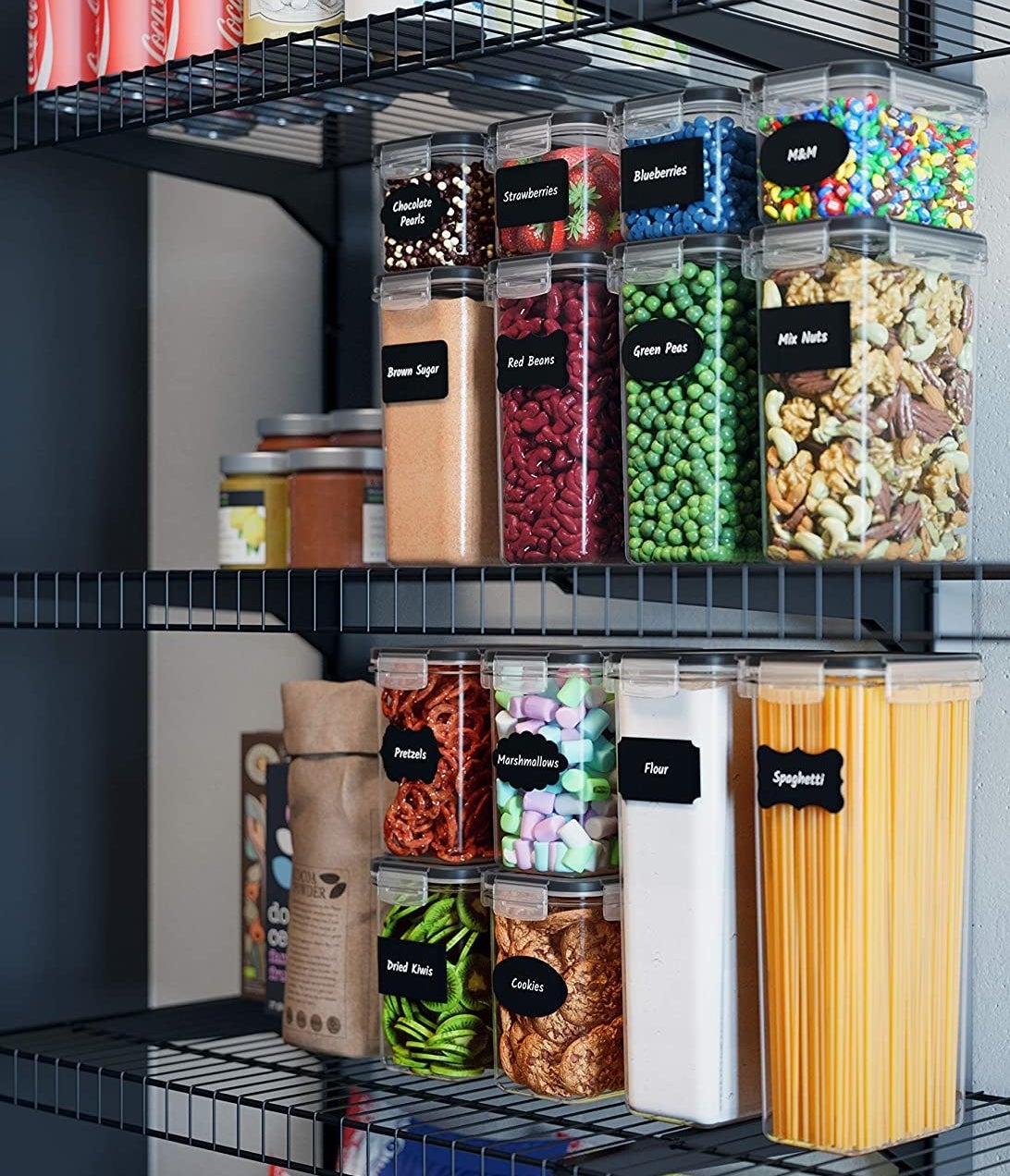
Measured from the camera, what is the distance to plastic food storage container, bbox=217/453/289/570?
1.69 m

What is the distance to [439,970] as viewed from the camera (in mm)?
1459

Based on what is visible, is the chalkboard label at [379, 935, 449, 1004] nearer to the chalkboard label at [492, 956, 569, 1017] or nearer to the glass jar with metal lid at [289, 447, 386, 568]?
the chalkboard label at [492, 956, 569, 1017]

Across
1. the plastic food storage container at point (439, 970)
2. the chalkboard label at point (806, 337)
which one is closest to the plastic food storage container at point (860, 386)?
the chalkboard label at point (806, 337)

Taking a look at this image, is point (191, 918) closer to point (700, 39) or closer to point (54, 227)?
point (54, 227)

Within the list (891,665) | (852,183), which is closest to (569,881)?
(891,665)

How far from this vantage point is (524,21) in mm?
1447

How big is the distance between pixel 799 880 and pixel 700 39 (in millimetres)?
665

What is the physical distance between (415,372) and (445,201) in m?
0.14

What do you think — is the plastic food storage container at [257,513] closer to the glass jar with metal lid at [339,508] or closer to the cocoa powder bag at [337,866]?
the glass jar with metal lid at [339,508]

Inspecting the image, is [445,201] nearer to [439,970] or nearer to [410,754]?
[410,754]

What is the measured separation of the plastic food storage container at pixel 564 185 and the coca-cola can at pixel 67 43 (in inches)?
19.6

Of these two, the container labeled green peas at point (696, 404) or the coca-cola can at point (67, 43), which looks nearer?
the container labeled green peas at point (696, 404)

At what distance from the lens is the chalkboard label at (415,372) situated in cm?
146

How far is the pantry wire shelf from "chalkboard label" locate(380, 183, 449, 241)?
27.3 inches
